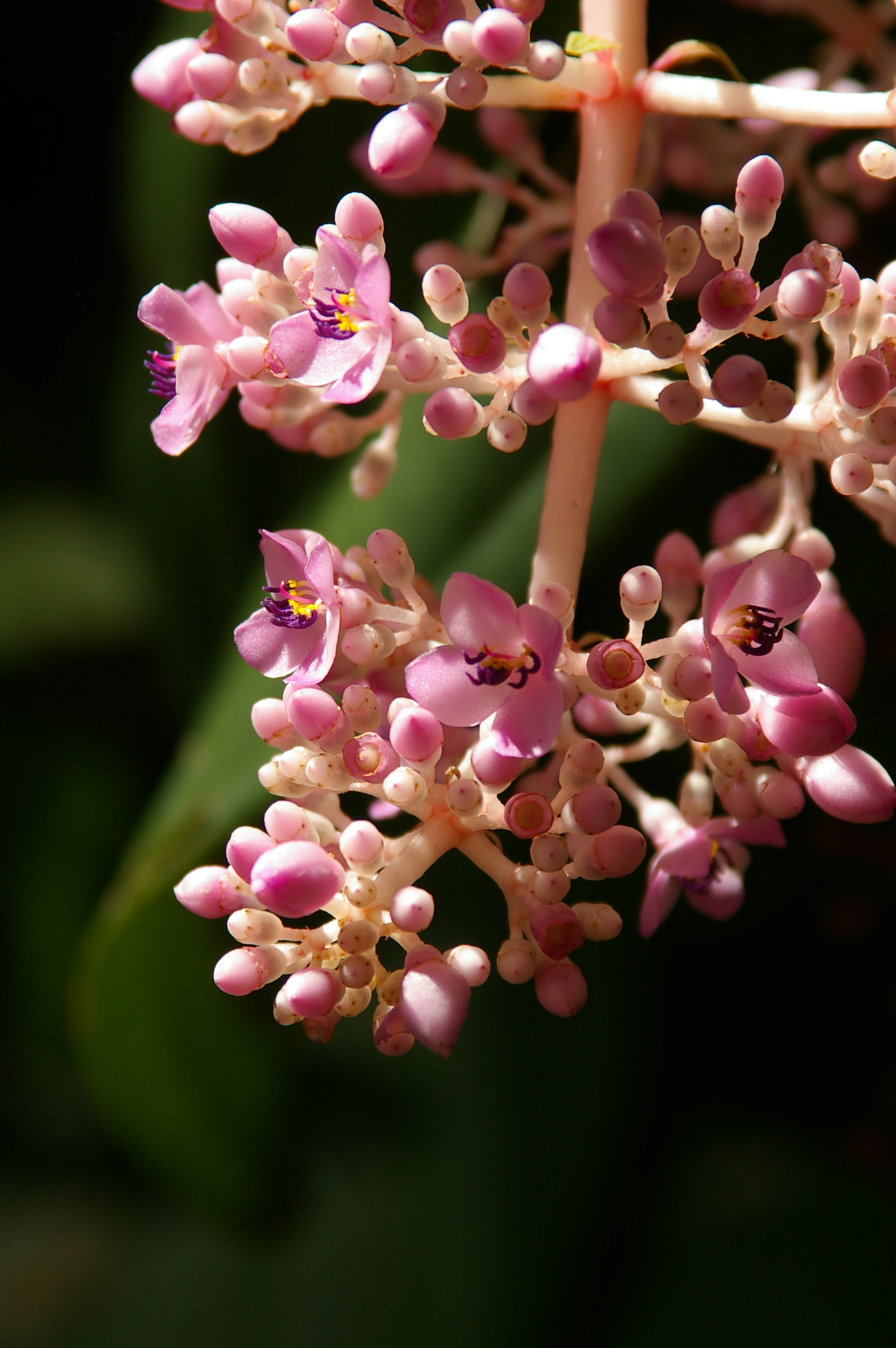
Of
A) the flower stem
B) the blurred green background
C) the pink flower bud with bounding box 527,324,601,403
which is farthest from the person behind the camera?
the blurred green background

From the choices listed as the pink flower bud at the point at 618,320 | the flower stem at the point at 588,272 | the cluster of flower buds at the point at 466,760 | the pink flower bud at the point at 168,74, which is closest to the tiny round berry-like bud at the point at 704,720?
the cluster of flower buds at the point at 466,760

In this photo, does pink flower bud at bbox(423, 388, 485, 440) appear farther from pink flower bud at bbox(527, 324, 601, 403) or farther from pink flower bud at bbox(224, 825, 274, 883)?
pink flower bud at bbox(224, 825, 274, 883)

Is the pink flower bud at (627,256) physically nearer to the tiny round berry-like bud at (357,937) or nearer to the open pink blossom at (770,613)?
the open pink blossom at (770,613)

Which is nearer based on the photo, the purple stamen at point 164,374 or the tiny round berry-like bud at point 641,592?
the tiny round berry-like bud at point 641,592

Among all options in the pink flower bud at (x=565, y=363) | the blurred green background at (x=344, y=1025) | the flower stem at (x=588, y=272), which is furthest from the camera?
the blurred green background at (x=344, y=1025)

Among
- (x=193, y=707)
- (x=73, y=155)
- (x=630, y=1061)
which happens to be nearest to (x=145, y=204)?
(x=73, y=155)

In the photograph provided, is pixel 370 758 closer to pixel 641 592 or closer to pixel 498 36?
pixel 641 592

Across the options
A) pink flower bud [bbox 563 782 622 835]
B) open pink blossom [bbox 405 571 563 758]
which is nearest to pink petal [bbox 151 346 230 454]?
open pink blossom [bbox 405 571 563 758]

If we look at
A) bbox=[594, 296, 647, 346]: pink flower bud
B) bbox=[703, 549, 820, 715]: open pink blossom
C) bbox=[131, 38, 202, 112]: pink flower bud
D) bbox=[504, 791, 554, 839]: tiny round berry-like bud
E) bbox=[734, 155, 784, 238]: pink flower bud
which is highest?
bbox=[131, 38, 202, 112]: pink flower bud

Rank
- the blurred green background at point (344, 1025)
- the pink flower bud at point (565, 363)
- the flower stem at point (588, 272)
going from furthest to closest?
the blurred green background at point (344, 1025), the flower stem at point (588, 272), the pink flower bud at point (565, 363)
